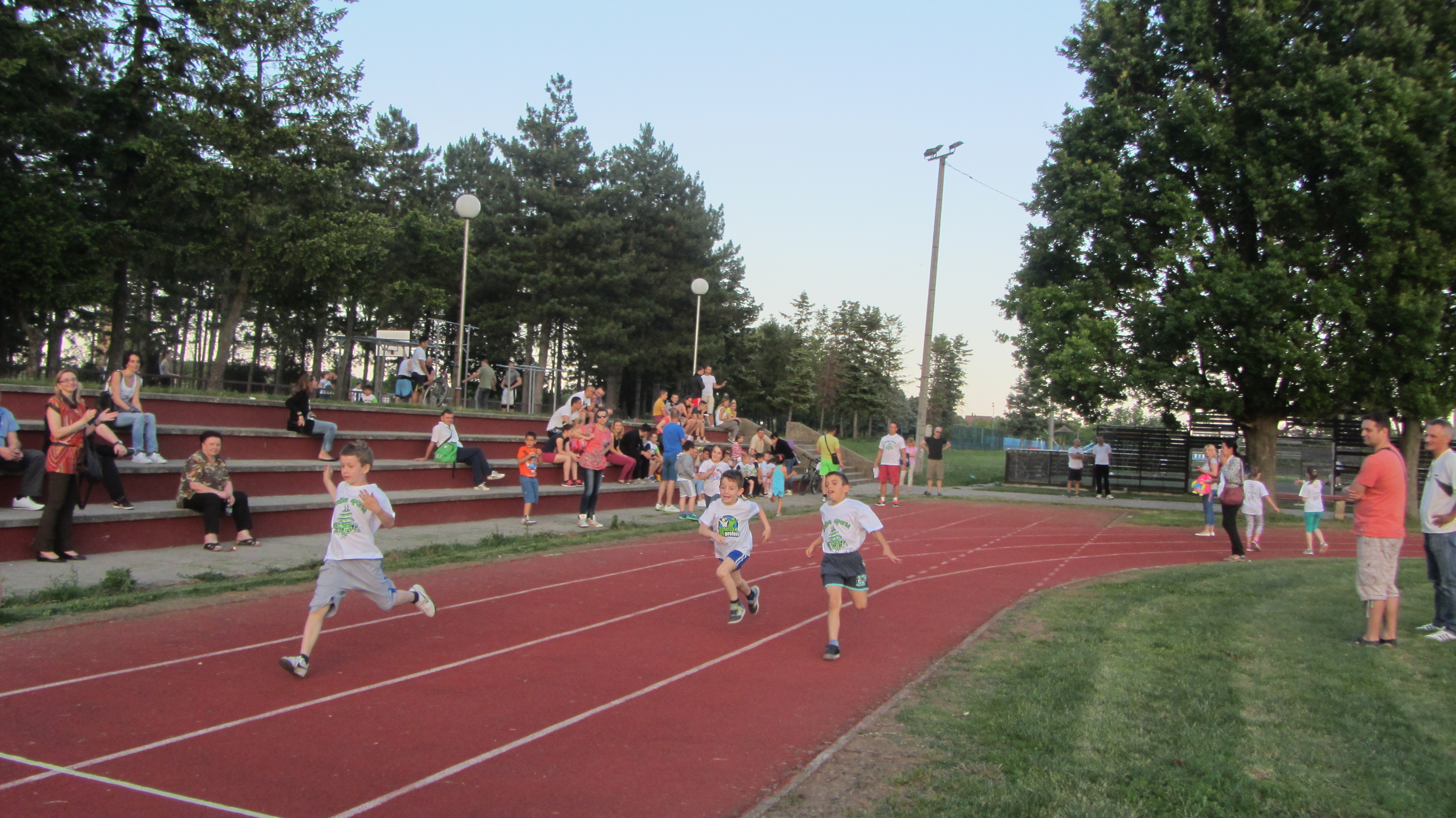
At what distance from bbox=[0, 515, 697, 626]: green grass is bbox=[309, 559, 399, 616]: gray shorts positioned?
292 centimetres

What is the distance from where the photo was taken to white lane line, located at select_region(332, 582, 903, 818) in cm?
434

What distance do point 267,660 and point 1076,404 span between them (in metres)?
21.7

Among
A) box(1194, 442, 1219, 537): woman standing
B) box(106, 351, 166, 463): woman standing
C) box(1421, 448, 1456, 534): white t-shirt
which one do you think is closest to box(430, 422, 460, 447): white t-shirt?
box(106, 351, 166, 463): woman standing

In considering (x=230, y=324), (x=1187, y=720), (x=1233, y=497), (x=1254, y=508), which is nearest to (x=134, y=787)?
(x=1187, y=720)

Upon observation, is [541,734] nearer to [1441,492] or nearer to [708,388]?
[1441,492]

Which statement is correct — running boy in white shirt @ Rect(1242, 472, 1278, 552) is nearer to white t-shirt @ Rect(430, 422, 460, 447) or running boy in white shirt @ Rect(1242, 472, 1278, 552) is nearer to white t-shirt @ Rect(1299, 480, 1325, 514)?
white t-shirt @ Rect(1299, 480, 1325, 514)

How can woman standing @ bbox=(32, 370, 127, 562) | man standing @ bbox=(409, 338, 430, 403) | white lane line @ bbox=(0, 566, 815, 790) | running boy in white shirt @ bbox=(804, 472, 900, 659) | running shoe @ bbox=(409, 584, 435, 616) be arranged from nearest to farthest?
white lane line @ bbox=(0, 566, 815, 790) → running shoe @ bbox=(409, 584, 435, 616) → running boy in white shirt @ bbox=(804, 472, 900, 659) → woman standing @ bbox=(32, 370, 127, 562) → man standing @ bbox=(409, 338, 430, 403)

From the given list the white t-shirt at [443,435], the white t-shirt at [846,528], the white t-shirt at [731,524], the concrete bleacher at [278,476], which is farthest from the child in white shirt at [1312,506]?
the white t-shirt at [443,435]

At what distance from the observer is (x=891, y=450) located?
2219cm

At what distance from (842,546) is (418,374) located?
17.5 m

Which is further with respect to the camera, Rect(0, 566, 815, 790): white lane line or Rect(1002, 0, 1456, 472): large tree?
Rect(1002, 0, 1456, 472): large tree

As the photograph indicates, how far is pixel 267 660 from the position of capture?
21.9 feet

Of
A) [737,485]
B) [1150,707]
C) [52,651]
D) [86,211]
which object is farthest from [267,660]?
[86,211]

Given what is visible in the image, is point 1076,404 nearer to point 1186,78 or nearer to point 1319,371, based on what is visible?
point 1319,371
